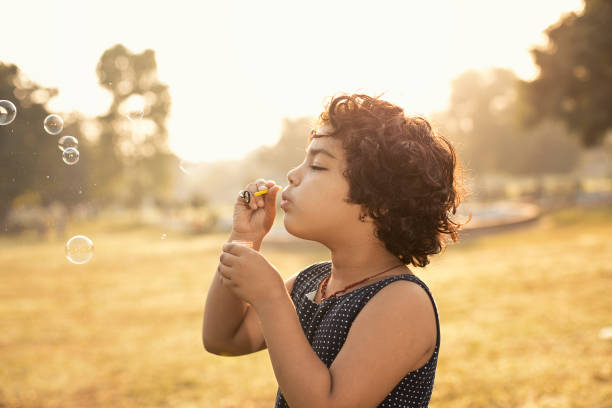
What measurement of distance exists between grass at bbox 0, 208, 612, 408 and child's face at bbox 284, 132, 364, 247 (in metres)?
3.44

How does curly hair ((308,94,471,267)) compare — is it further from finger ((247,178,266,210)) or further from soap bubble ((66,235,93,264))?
soap bubble ((66,235,93,264))

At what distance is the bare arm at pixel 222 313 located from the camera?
6.43 feet

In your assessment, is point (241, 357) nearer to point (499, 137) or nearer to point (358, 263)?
point (358, 263)

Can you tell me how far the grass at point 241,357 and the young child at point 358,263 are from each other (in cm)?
327

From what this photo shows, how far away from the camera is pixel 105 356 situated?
22.5ft

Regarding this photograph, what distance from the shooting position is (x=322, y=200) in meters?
1.70

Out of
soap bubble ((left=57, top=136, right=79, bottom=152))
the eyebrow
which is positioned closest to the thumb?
the eyebrow

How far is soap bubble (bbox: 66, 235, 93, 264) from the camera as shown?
3.14 m

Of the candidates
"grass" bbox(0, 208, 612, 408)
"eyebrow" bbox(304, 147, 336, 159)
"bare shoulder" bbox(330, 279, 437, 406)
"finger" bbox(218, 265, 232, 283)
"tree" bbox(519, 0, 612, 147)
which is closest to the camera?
"bare shoulder" bbox(330, 279, 437, 406)

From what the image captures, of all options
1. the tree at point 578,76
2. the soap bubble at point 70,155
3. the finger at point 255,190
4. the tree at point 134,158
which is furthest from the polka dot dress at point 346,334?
the tree at point 134,158

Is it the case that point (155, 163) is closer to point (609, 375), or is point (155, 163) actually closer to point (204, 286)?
point (204, 286)

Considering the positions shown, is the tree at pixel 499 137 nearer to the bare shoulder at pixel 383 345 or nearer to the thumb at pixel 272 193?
the thumb at pixel 272 193

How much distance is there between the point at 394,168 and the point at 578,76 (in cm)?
1490

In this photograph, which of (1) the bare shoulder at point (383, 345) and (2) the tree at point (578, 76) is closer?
(1) the bare shoulder at point (383, 345)
